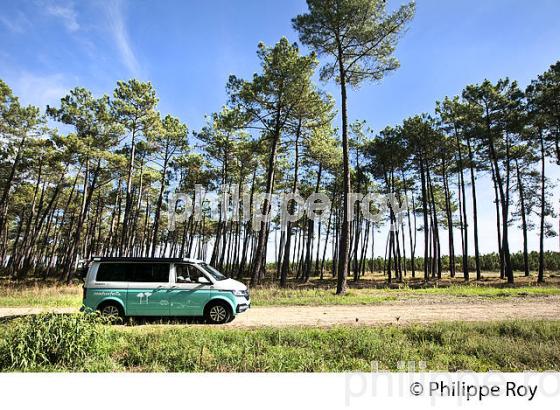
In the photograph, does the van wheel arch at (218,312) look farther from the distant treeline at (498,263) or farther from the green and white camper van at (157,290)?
the distant treeline at (498,263)

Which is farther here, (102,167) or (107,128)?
(102,167)

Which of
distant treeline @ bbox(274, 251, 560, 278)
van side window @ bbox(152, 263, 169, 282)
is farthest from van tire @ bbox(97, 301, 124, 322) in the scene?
distant treeline @ bbox(274, 251, 560, 278)

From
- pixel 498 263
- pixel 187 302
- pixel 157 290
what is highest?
pixel 498 263

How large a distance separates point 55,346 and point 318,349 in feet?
18.2

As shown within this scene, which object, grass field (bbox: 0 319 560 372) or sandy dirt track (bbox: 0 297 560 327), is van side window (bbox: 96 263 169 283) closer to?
grass field (bbox: 0 319 560 372)

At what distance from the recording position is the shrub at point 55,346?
6.97 meters

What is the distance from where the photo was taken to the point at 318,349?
27.7ft

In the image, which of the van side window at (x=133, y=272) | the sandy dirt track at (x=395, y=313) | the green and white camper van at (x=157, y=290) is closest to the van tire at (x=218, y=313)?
the green and white camper van at (x=157, y=290)

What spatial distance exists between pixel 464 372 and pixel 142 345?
6.94 meters

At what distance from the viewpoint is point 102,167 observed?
1268 inches

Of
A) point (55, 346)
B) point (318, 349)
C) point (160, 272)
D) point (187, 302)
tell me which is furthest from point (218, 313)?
point (55, 346)

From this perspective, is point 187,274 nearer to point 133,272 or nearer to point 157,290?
point 157,290

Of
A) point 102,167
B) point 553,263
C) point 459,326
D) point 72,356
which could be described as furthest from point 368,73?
point 553,263

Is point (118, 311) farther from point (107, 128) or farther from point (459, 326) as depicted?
point (107, 128)
